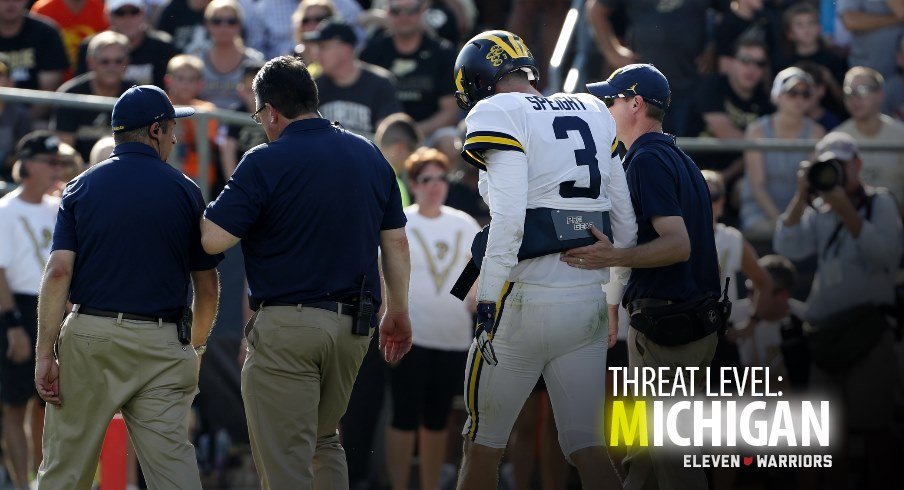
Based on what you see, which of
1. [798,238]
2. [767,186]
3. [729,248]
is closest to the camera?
[729,248]

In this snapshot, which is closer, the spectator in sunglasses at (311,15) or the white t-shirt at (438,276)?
the white t-shirt at (438,276)

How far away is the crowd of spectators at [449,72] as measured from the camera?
10031mm

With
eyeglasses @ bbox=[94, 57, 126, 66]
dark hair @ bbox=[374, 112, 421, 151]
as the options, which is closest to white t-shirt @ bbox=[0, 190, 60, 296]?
eyeglasses @ bbox=[94, 57, 126, 66]

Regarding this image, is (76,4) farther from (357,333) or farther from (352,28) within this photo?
(357,333)

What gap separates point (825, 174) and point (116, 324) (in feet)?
16.9

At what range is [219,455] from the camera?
32.8 feet

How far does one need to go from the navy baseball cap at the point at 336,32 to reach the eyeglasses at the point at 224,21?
950mm

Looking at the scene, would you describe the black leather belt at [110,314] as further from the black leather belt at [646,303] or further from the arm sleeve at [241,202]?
the black leather belt at [646,303]

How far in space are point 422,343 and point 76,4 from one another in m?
5.41

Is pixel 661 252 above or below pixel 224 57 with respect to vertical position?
below

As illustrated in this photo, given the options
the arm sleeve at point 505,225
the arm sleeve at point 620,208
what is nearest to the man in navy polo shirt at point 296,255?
the arm sleeve at point 505,225

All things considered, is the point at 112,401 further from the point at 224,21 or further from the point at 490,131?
the point at 224,21

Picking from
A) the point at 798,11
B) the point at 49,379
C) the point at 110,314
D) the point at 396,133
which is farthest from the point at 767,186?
the point at 49,379

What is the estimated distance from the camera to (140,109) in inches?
234
